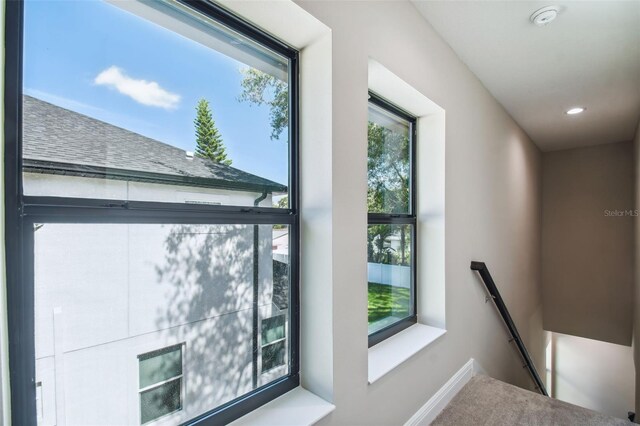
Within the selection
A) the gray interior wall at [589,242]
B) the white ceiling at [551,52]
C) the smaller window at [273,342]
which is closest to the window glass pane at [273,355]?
the smaller window at [273,342]

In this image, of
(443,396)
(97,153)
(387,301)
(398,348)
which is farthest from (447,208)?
(97,153)

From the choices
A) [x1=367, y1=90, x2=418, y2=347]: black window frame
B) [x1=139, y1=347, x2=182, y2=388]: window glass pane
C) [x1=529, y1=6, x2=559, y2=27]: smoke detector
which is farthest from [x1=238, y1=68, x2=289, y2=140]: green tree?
[x1=529, y1=6, x2=559, y2=27]: smoke detector

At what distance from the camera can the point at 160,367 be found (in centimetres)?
93

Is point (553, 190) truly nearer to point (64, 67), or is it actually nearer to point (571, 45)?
point (571, 45)

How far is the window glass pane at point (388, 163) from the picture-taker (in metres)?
1.77

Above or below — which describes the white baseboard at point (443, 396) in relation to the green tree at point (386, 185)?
below

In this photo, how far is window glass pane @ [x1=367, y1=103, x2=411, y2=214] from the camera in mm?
1767

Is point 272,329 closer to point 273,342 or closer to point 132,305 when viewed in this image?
point 273,342

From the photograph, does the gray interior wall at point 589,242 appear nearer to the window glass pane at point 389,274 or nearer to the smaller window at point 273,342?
the window glass pane at point 389,274

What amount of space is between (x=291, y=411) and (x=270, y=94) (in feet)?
4.03

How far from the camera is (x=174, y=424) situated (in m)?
0.96

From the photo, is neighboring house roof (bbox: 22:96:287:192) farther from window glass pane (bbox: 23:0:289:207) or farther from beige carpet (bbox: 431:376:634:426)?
beige carpet (bbox: 431:376:634:426)

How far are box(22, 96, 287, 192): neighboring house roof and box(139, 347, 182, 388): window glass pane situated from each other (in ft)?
1.75

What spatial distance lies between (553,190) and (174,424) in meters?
6.02
